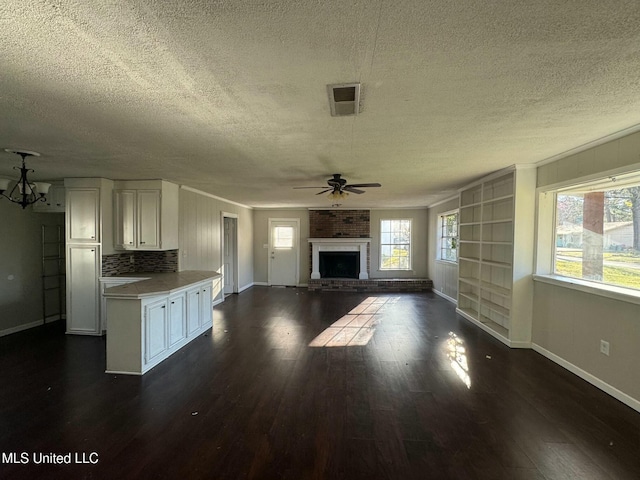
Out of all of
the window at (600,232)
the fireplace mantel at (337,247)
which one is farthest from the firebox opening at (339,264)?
the window at (600,232)

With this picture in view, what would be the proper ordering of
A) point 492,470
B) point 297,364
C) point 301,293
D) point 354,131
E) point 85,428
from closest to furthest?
point 492,470
point 85,428
point 354,131
point 297,364
point 301,293

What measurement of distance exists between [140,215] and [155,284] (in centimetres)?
138

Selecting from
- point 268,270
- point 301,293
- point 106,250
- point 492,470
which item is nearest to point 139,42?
point 492,470

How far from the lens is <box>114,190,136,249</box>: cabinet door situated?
14.4 ft

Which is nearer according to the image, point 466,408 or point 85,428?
point 85,428

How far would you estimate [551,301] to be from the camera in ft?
11.2

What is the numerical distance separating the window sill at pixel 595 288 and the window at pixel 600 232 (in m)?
0.08

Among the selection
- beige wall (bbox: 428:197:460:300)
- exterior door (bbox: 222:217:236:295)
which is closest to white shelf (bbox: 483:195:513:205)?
beige wall (bbox: 428:197:460:300)

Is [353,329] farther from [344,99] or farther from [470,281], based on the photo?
[344,99]

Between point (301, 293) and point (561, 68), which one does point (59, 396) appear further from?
point (301, 293)

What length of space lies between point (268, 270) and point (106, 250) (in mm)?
4557

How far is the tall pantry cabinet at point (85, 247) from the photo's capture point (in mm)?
4227

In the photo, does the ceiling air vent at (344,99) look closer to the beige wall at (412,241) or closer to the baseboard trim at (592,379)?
the baseboard trim at (592,379)

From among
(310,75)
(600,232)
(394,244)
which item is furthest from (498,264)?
(394,244)
